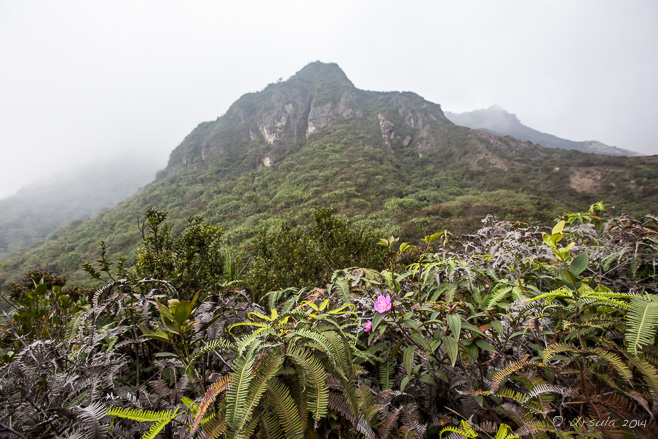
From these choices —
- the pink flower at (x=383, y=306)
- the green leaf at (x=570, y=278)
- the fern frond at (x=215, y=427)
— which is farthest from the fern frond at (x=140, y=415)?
the green leaf at (x=570, y=278)

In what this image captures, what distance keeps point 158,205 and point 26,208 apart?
71384 mm

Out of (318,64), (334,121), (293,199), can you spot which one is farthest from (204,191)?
(318,64)

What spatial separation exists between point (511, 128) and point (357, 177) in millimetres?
91332

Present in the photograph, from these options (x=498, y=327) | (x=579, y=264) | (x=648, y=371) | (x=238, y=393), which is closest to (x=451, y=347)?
(x=498, y=327)

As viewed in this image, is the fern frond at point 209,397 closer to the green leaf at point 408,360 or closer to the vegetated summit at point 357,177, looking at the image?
the green leaf at point 408,360

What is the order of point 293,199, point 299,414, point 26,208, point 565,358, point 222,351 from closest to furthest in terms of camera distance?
point 299,414 < point 565,358 < point 222,351 < point 293,199 < point 26,208

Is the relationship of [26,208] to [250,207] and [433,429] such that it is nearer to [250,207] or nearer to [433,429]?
[250,207]

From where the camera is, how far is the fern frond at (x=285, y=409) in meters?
0.68

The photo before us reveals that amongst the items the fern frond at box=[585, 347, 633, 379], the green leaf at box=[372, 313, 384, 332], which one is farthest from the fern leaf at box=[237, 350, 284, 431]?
the fern frond at box=[585, 347, 633, 379]

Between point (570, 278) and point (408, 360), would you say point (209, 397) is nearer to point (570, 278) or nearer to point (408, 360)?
point (408, 360)

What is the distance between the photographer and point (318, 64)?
88562 mm

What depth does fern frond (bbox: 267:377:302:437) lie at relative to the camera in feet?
2.23

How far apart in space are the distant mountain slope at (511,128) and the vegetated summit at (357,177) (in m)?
45.7

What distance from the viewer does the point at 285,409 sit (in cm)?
70
